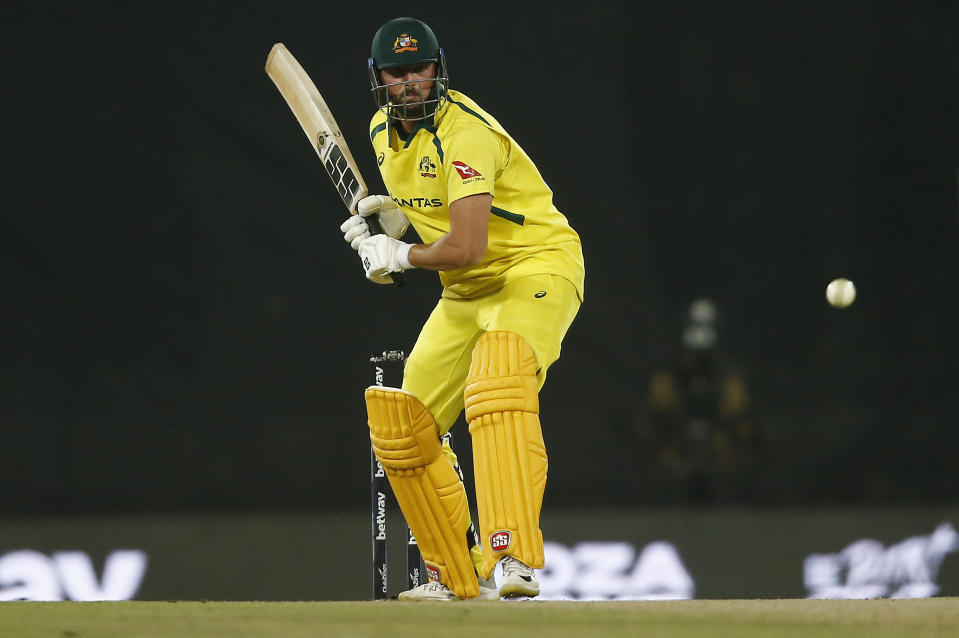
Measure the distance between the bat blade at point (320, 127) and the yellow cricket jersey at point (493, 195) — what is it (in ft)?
0.46

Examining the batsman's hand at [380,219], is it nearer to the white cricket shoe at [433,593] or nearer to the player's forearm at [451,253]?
the player's forearm at [451,253]

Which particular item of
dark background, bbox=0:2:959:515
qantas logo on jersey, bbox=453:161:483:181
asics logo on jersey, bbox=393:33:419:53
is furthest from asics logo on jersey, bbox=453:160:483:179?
dark background, bbox=0:2:959:515

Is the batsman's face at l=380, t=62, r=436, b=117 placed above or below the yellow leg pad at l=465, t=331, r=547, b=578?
above

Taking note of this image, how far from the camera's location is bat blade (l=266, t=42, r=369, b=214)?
2.80 m

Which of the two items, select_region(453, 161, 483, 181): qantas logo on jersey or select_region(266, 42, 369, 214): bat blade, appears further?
select_region(266, 42, 369, 214): bat blade

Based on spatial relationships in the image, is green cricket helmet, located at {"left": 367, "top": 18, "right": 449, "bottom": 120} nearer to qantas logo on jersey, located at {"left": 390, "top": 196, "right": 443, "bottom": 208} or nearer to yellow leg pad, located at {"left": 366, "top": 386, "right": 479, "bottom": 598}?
qantas logo on jersey, located at {"left": 390, "top": 196, "right": 443, "bottom": 208}

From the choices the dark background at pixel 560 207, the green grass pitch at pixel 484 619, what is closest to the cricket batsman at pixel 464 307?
the green grass pitch at pixel 484 619

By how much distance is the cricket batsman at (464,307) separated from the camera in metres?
2.38

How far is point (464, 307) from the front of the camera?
268cm

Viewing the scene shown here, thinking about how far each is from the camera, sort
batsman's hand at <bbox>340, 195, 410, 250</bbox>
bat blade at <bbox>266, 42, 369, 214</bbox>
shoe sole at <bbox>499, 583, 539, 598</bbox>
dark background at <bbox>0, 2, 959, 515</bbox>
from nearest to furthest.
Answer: shoe sole at <bbox>499, 583, 539, 598</bbox> < batsman's hand at <bbox>340, 195, 410, 250</bbox> < bat blade at <bbox>266, 42, 369, 214</bbox> < dark background at <bbox>0, 2, 959, 515</bbox>

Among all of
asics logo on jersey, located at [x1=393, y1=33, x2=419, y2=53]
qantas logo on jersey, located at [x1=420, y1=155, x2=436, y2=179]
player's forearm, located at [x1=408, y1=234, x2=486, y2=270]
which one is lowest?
player's forearm, located at [x1=408, y1=234, x2=486, y2=270]

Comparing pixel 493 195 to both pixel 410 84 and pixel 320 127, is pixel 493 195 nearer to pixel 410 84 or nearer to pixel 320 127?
pixel 410 84

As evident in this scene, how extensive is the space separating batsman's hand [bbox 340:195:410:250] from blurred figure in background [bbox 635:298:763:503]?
1.71m

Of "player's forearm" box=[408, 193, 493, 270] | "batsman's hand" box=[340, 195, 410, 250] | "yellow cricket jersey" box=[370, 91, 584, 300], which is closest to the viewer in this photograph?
"player's forearm" box=[408, 193, 493, 270]
